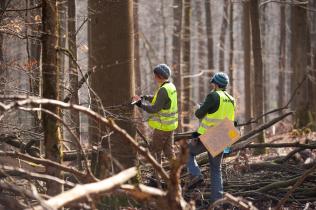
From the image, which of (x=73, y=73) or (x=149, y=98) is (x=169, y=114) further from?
(x=73, y=73)

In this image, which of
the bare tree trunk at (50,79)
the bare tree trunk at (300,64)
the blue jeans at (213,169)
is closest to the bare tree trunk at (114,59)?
the blue jeans at (213,169)

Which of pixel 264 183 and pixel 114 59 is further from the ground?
pixel 114 59

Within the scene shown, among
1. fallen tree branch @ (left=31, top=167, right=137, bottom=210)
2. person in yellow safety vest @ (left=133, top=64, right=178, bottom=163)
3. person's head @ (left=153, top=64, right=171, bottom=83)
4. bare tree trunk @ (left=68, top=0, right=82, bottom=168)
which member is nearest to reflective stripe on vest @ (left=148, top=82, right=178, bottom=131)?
person in yellow safety vest @ (left=133, top=64, right=178, bottom=163)

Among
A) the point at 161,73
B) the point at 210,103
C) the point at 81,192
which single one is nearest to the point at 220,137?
the point at 210,103

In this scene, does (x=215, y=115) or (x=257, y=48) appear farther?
(x=257, y=48)

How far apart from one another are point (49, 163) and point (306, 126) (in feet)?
45.7

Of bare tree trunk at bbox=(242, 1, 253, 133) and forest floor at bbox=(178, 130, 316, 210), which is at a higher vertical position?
bare tree trunk at bbox=(242, 1, 253, 133)

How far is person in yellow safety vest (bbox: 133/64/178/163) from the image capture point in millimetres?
8539

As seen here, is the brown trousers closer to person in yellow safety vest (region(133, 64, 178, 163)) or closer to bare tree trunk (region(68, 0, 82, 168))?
person in yellow safety vest (region(133, 64, 178, 163))

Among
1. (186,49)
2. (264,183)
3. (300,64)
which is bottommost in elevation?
(264,183)

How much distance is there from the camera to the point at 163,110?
343 inches

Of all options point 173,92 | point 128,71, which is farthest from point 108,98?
point 173,92

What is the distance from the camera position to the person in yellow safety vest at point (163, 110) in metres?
8.54

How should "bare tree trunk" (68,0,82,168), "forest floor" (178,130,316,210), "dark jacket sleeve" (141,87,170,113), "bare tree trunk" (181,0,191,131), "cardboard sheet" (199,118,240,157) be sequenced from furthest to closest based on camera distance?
"bare tree trunk" (181,0,191,131) < "dark jacket sleeve" (141,87,170,113) < "forest floor" (178,130,316,210) < "cardboard sheet" (199,118,240,157) < "bare tree trunk" (68,0,82,168)
